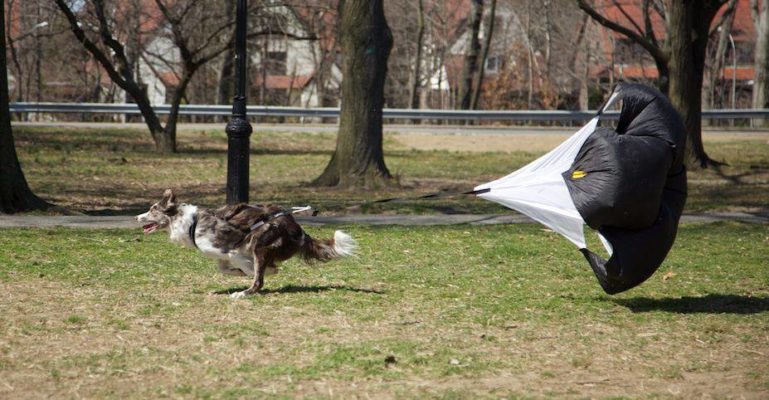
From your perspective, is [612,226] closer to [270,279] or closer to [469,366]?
[469,366]

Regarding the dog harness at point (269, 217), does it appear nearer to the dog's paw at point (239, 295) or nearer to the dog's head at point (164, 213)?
the dog's paw at point (239, 295)

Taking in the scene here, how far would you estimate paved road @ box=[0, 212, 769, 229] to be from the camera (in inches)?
599

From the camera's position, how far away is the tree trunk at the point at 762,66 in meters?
41.2

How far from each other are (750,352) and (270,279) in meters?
5.17

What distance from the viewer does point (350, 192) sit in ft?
68.8

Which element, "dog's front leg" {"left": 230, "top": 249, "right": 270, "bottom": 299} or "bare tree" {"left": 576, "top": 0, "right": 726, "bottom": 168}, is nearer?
"dog's front leg" {"left": 230, "top": 249, "right": 270, "bottom": 299}

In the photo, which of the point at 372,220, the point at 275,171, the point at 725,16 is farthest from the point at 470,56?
the point at 372,220

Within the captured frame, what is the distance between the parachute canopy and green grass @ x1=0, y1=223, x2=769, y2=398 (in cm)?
72

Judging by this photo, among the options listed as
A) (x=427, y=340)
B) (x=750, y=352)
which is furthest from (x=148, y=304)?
(x=750, y=352)

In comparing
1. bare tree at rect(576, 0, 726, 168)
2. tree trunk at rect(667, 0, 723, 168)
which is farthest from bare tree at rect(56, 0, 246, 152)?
tree trunk at rect(667, 0, 723, 168)

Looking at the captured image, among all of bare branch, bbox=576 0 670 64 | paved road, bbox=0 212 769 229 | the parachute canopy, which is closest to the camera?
the parachute canopy

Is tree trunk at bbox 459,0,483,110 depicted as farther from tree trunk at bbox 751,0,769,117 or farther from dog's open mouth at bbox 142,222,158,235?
dog's open mouth at bbox 142,222,158,235

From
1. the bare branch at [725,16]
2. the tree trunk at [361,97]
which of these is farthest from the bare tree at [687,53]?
the bare branch at [725,16]

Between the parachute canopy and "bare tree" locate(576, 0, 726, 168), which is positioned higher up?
"bare tree" locate(576, 0, 726, 168)
